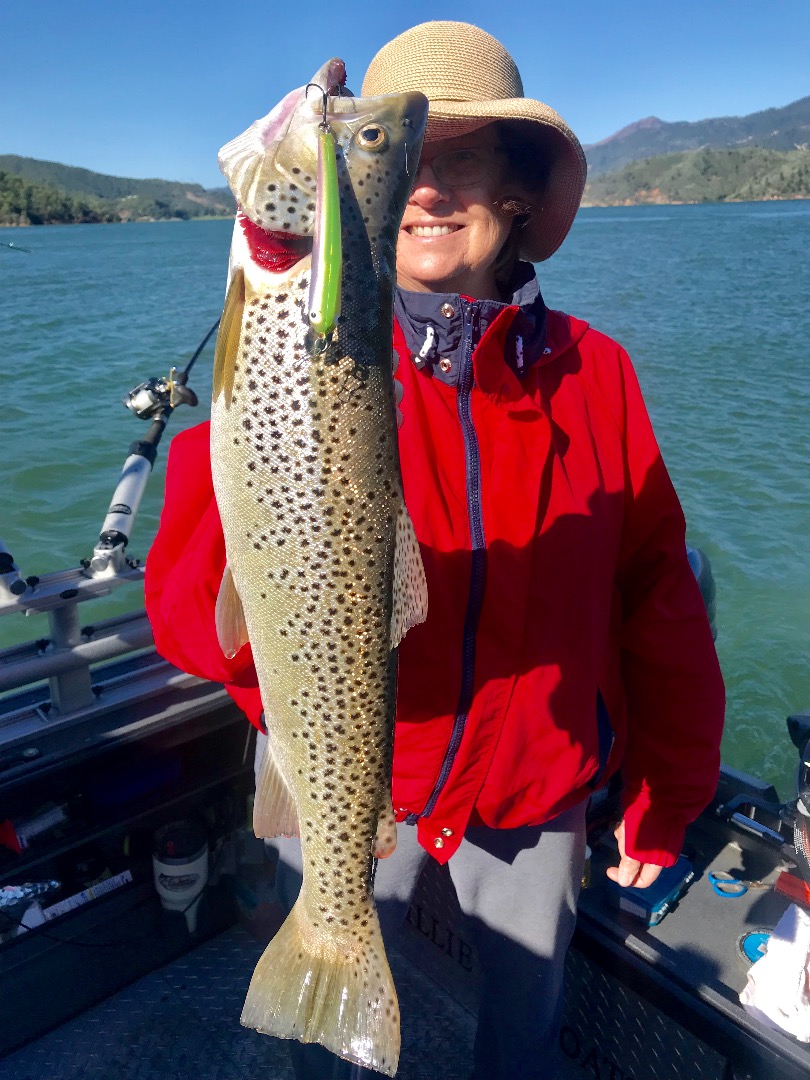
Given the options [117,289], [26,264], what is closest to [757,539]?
[117,289]

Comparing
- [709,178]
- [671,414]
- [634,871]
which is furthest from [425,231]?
[709,178]

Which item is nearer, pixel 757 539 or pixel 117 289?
pixel 757 539

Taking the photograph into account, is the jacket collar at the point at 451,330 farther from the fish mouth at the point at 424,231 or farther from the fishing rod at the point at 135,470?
the fishing rod at the point at 135,470

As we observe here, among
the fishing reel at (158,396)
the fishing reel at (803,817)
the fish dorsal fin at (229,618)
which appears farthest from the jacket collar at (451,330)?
the fishing reel at (158,396)

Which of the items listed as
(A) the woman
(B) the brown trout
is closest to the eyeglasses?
(A) the woman

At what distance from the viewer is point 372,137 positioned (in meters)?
1.80

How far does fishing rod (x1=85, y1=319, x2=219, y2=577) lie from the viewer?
3.55 metres

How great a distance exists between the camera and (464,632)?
90.4 inches

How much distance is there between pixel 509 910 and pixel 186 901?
6.09 feet

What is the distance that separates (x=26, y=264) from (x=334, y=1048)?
49.3 m

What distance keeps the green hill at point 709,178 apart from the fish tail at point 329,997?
162 metres

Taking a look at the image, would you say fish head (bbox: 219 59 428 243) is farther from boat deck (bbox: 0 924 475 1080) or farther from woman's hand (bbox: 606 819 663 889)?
boat deck (bbox: 0 924 475 1080)

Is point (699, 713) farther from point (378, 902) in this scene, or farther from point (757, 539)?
point (757, 539)

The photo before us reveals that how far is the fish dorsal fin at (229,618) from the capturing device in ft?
6.54
